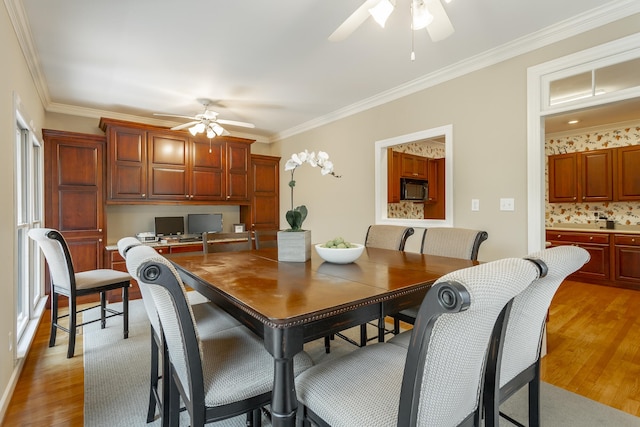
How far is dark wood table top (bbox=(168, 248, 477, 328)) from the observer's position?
3.45 feet

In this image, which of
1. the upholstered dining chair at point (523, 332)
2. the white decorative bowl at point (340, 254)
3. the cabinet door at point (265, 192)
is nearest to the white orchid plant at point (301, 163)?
the white decorative bowl at point (340, 254)

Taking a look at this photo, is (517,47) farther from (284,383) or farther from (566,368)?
(284,383)

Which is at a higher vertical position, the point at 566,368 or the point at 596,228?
the point at 596,228

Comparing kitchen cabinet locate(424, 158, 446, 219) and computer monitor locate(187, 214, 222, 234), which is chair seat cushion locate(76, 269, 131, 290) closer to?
computer monitor locate(187, 214, 222, 234)

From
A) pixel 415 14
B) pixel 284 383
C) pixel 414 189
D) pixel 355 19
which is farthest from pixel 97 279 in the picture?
pixel 414 189

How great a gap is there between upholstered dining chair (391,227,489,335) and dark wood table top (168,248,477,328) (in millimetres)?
319

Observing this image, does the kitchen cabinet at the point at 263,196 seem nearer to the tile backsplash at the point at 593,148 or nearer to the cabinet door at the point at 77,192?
the cabinet door at the point at 77,192

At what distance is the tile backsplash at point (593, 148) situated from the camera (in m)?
4.75

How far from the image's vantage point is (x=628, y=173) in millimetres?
4598

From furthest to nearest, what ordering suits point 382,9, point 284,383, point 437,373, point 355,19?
point 355,19 → point 382,9 → point 284,383 → point 437,373

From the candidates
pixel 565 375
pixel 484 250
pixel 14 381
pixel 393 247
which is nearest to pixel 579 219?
pixel 484 250

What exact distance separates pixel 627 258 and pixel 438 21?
4.70 metres

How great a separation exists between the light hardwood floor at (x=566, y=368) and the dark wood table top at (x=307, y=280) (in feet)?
3.50

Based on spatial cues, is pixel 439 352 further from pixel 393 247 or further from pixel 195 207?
pixel 195 207
